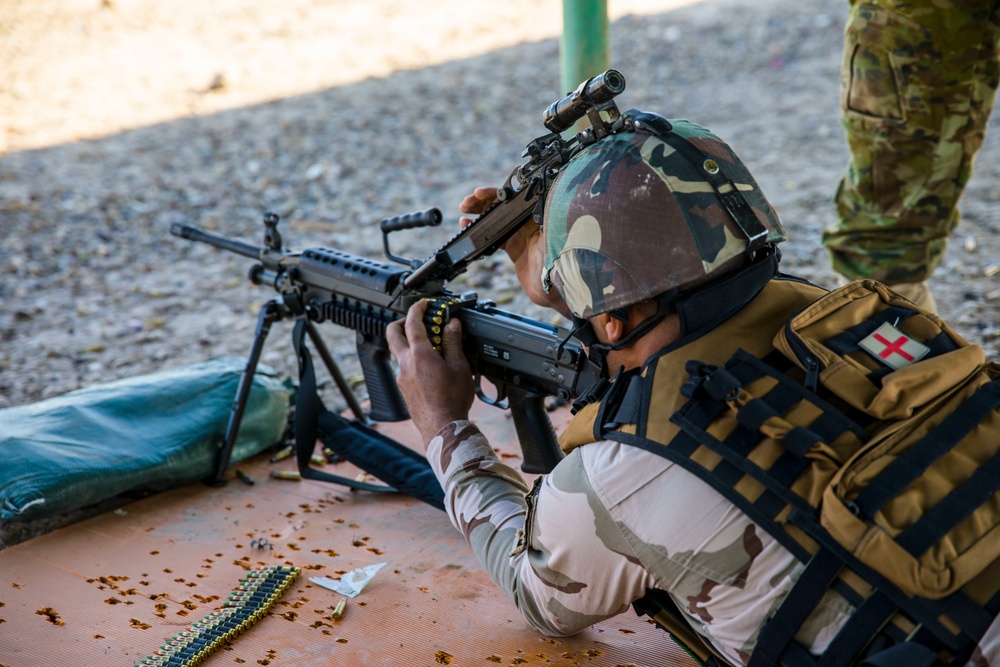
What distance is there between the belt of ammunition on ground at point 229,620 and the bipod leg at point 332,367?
3.21ft

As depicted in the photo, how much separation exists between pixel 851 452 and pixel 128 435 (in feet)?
9.17

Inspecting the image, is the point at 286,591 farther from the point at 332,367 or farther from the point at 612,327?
the point at 612,327

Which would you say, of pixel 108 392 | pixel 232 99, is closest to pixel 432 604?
pixel 108 392

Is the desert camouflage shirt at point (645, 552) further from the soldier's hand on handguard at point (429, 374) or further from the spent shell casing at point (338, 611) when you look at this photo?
the spent shell casing at point (338, 611)

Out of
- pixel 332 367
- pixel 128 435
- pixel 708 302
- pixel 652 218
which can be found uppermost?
pixel 652 218

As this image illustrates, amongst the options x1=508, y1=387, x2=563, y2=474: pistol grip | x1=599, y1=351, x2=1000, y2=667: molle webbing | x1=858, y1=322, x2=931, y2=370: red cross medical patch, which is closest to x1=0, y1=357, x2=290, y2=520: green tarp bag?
x1=508, y1=387, x2=563, y2=474: pistol grip

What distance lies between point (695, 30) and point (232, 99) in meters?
5.24

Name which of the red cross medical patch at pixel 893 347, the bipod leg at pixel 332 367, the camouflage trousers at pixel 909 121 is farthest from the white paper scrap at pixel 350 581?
the camouflage trousers at pixel 909 121

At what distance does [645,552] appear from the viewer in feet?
5.99

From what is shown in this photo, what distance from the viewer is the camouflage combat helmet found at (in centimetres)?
195

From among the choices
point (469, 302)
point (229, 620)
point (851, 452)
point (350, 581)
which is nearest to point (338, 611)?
point (350, 581)

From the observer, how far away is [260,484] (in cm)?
364

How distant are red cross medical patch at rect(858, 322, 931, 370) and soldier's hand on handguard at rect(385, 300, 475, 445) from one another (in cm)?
119

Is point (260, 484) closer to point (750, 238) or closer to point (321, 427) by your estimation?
point (321, 427)
